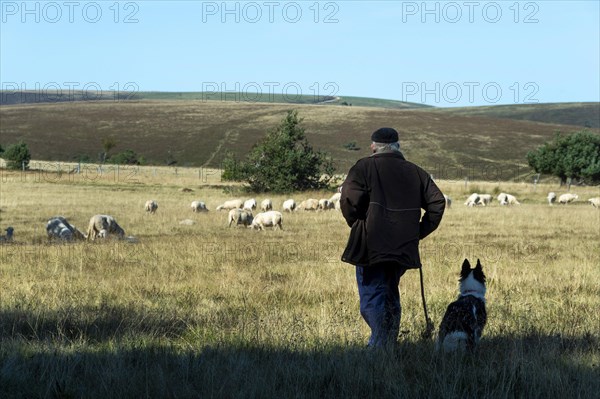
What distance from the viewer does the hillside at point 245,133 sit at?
8438cm

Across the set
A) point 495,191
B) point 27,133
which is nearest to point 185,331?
point 495,191

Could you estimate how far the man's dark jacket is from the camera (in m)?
5.84

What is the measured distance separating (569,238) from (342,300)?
1131 cm

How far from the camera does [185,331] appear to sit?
709 cm

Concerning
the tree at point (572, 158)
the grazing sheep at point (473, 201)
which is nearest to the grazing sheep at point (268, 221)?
the grazing sheep at point (473, 201)

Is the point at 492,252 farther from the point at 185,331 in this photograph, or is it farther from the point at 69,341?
the point at 69,341

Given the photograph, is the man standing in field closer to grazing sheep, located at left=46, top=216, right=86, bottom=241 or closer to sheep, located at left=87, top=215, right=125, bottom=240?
grazing sheep, located at left=46, top=216, right=86, bottom=241

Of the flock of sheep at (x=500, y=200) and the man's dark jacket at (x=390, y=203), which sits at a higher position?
the man's dark jacket at (x=390, y=203)

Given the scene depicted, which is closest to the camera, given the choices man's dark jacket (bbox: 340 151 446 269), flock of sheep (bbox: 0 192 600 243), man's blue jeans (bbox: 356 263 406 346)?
man's dark jacket (bbox: 340 151 446 269)

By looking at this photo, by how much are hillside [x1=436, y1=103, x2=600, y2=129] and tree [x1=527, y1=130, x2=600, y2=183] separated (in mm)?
84345

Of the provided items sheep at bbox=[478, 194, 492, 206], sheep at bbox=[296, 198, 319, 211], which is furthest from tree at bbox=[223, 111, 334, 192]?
sheep at bbox=[296, 198, 319, 211]

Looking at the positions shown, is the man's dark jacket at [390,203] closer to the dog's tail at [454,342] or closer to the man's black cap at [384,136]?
the man's black cap at [384,136]

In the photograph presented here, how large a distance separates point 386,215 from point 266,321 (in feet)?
6.93

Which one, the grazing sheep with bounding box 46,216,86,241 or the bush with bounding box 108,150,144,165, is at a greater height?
the bush with bounding box 108,150,144,165
